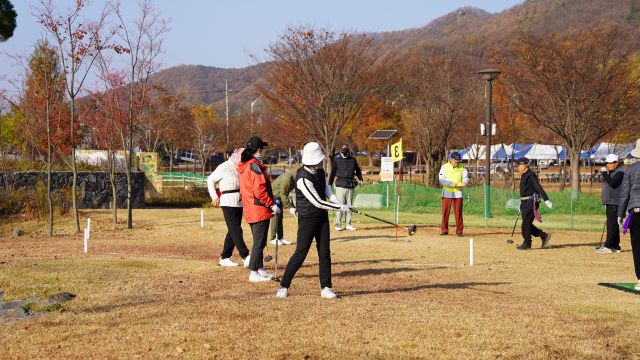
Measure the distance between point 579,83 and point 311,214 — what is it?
59.3 feet

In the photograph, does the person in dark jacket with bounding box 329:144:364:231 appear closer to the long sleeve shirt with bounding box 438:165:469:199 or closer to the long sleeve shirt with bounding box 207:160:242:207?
the long sleeve shirt with bounding box 438:165:469:199

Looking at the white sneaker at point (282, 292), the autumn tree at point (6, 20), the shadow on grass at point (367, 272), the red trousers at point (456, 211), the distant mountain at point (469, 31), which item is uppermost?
the distant mountain at point (469, 31)

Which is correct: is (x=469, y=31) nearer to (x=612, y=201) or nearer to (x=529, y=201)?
(x=612, y=201)

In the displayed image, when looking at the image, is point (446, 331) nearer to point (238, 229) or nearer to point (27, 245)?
point (238, 229)

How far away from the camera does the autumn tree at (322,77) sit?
20578mm

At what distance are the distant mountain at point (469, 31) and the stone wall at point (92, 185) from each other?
707cm

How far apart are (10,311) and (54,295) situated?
440 mm

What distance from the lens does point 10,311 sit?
529cm

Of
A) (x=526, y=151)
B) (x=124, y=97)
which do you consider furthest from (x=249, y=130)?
(x=124, y=97)

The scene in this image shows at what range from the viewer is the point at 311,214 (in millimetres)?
5758

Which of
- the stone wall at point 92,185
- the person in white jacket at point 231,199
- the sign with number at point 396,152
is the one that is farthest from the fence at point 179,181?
the person in white jacket at point 231,199

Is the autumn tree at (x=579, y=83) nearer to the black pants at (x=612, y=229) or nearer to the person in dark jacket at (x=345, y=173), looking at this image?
the black pants at (x=612, y=229)

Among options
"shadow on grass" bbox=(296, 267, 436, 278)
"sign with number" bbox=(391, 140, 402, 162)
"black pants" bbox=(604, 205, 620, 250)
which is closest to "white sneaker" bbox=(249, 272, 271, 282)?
"shadow on grass" bbox=(296, 267, 436, 278)

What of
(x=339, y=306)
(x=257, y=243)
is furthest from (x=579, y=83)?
(x=339, y=306)
